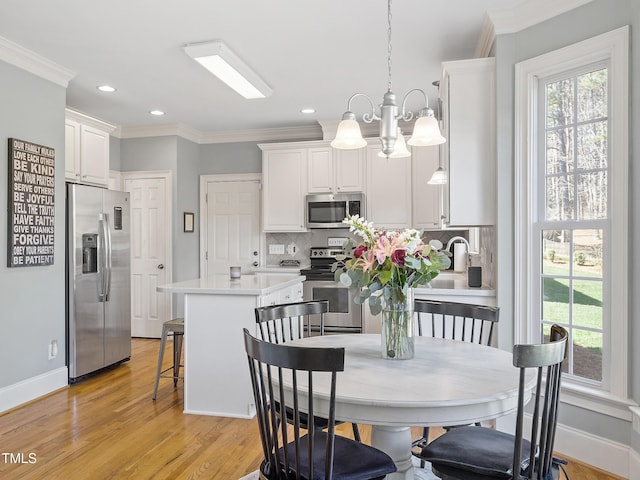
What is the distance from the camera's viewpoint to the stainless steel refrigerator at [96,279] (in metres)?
3.91

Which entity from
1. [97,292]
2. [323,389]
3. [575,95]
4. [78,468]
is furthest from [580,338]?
[97,292]

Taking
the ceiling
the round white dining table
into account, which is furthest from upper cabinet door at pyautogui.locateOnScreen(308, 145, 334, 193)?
the round white dining table

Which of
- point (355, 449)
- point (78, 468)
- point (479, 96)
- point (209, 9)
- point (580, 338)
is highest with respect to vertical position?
point (209, 9)

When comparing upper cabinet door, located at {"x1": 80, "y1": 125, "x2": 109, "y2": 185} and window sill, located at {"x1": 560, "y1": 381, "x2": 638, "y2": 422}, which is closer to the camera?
window sill, located at {"x1": 560, "y1": 381, "x2": 638, "y2": 422}

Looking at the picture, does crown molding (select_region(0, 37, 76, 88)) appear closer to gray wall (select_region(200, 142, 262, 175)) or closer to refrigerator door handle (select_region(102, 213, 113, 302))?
refrigerator door handle (select_region(102, 213, 113, 302))

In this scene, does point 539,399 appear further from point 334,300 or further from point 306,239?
point 306,239

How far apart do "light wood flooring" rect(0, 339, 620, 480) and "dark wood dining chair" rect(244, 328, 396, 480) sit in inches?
40.5

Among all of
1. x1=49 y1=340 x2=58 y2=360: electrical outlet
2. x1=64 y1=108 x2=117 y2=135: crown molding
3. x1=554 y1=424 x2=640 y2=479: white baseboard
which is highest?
x1=64 y1=108 x2=117 y2=135: crown molding

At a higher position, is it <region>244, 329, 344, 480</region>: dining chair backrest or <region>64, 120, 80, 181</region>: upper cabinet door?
<region>64, 120, 80, 181</region>: upper cabinet door

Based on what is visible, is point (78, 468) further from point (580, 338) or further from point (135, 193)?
point (135, 193)

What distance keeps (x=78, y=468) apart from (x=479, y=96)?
3255mm

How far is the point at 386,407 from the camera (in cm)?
137

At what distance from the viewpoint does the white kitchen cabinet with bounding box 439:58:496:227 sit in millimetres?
3092

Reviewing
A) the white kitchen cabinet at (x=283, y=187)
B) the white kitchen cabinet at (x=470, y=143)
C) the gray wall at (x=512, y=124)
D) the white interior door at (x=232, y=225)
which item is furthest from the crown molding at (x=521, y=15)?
the white interior door at (x=232, y=225)
